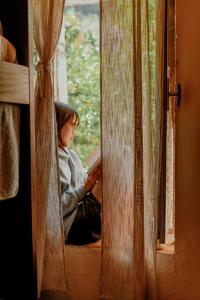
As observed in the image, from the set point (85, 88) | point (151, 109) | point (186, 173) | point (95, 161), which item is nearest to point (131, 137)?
point (151, 109)

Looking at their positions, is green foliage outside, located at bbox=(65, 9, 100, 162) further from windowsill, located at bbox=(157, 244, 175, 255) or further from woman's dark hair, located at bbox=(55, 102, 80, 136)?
windowsill, located at bbox=(157, 244, 175, 255)

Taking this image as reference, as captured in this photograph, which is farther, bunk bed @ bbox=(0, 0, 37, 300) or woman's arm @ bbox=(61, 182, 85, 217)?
woman's arm @ bbox=(61, 182, 85, 217)

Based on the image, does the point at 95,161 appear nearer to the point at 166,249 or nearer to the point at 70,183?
the point at 70,183

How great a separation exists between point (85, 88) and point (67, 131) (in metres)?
0.80

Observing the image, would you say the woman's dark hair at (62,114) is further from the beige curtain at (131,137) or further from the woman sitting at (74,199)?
the beige curtain at (131,137)

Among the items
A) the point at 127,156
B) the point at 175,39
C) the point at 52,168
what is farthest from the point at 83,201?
the point at 175,39

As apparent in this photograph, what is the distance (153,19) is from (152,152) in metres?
0.56

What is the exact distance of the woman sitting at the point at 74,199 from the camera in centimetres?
192

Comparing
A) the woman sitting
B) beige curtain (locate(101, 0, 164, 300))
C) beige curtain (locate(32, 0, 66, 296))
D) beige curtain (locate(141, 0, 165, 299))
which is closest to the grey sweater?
the woman sitting

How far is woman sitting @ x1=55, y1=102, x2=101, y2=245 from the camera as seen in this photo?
1915 millimetres

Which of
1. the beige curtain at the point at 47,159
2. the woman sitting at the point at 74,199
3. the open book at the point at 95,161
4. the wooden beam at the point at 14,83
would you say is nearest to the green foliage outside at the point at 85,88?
the open book at the point at 95,161

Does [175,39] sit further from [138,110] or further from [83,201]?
[83,201]

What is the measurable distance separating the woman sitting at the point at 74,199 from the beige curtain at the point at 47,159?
14 centimetres

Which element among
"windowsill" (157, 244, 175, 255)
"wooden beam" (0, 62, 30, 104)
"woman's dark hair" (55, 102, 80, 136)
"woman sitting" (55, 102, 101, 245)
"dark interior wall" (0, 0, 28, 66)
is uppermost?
"dark interior wall" (0, 0, 28, 66)
